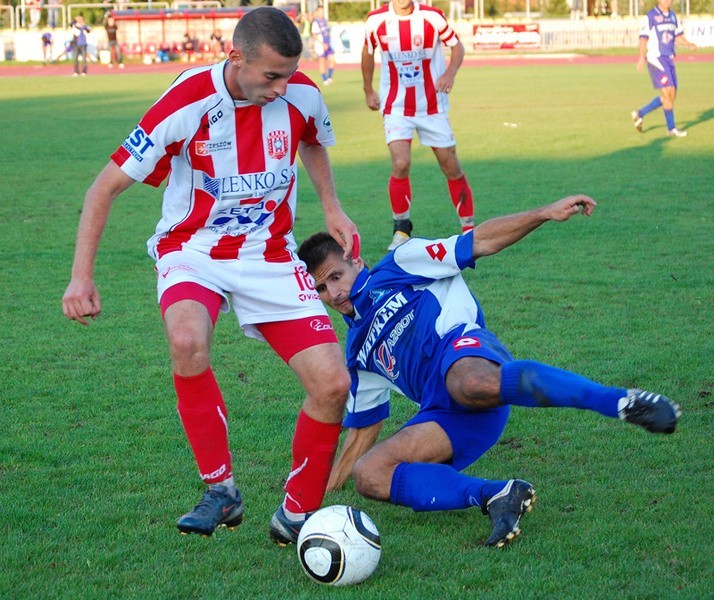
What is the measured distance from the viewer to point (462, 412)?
4.17 m

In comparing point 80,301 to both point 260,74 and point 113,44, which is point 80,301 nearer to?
point 260,74

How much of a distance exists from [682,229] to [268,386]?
214 inches

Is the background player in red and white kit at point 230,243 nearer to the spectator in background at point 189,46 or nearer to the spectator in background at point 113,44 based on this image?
the spectator in background at point 113,44

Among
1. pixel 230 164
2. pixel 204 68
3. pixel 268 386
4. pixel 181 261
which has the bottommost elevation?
pixel 268 386

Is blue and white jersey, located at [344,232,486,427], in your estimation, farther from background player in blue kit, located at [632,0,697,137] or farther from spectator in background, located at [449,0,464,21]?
spectator in background, located at [449,0,464,21]

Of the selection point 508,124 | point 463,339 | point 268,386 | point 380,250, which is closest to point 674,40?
point 508,124

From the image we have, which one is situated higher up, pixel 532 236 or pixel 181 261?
pixel 181 261

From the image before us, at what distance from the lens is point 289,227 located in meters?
4.15

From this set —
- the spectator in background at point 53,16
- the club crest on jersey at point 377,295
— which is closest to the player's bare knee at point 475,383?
the club crest on jersey at point 377,295

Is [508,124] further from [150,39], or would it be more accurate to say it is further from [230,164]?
[150,39]

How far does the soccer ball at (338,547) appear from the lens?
3.48 meters

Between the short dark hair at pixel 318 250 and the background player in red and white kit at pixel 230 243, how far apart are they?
1.25ft

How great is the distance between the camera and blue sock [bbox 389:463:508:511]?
3.92m

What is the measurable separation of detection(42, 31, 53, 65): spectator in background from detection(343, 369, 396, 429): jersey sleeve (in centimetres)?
4623
